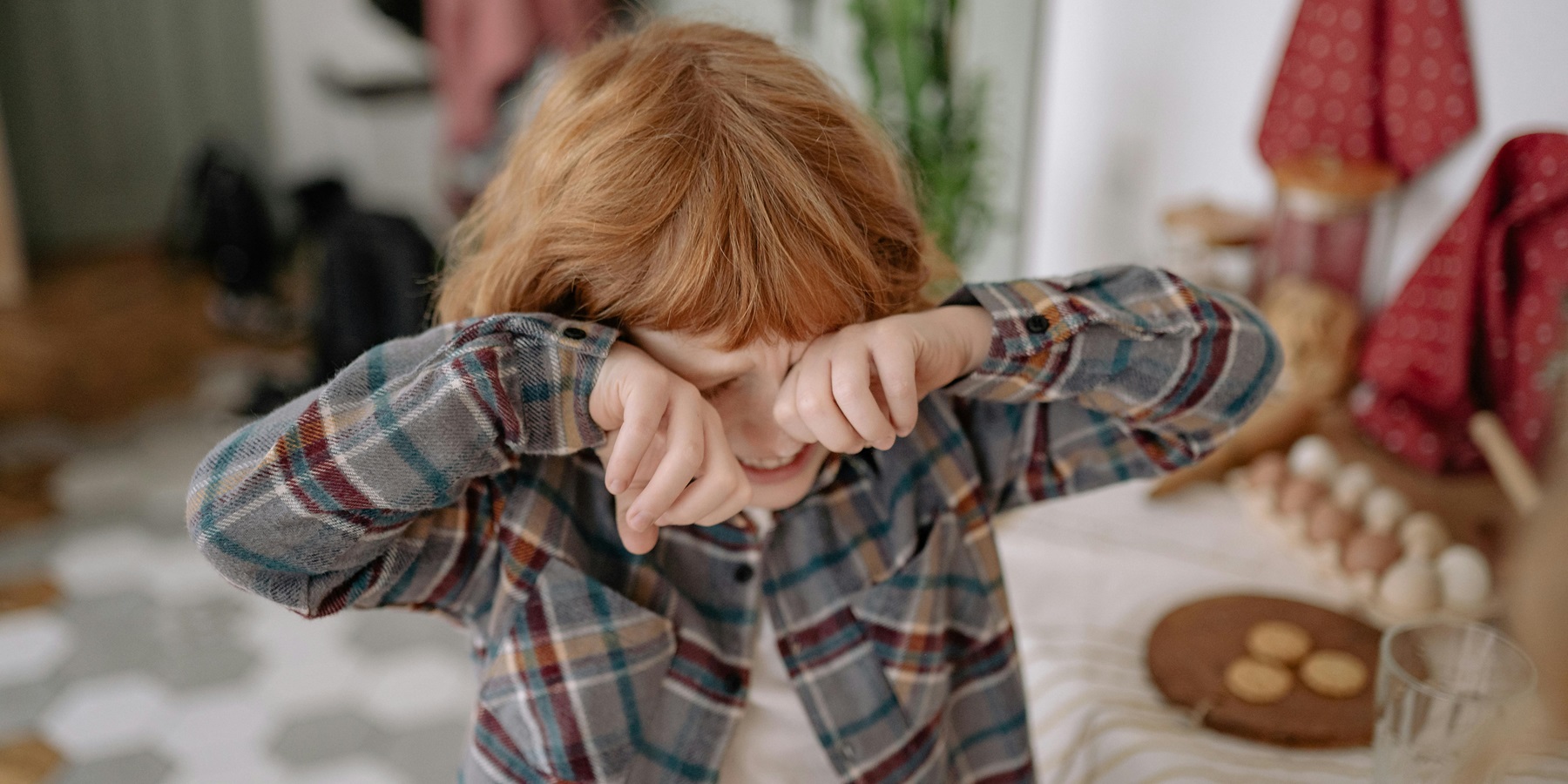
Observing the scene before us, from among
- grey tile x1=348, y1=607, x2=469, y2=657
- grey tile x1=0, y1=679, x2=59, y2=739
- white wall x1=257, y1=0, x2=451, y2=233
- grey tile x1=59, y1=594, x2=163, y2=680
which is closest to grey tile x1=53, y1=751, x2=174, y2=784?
grey tile x1=0, y1=679, x2=59, y2=739

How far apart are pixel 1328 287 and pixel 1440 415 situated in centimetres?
21

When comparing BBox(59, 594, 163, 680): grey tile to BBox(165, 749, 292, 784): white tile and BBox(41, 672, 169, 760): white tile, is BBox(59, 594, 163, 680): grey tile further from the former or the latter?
BBox(165, 749, 292, 784): white tile

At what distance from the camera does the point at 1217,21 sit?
1.68 meters

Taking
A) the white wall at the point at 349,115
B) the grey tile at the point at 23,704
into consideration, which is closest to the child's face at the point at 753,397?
the grey tile at the point at 23,704

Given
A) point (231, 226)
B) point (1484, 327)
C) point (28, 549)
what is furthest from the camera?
point (231, 226)

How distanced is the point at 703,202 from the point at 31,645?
2.13 metres

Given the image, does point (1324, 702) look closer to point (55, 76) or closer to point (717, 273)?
point (717, 273)

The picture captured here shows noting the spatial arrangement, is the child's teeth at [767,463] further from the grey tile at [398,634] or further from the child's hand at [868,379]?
the grey tile at [398,634]

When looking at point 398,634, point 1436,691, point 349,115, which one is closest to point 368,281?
point 398,634

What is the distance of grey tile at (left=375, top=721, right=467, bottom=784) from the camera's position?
1922mm

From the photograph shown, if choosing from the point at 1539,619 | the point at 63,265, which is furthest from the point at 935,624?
the point at 63,265

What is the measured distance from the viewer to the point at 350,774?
6.33 ft

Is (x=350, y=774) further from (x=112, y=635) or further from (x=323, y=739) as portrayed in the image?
(x=112, y=635)

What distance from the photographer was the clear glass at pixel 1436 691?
723mm
